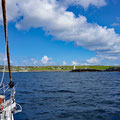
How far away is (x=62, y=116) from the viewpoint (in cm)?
1891

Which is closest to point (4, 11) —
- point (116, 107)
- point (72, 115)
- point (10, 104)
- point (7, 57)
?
point (7, 57)

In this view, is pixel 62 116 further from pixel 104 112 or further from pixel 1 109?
pixel 1 109

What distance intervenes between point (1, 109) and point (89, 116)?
11.3 metres

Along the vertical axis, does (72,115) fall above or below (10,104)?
below

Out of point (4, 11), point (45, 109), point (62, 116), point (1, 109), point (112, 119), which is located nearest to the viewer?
point (4, 11)

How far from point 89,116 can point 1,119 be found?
11114 millimetres

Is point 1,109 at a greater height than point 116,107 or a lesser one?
greater

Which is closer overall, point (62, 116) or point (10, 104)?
point (10, 104)

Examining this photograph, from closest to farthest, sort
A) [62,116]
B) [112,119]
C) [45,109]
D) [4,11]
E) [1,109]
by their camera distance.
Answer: [4,11]
[1,109]
[112,119]
[62,116]
[45,109]

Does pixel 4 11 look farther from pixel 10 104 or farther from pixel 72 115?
pixel 72 115

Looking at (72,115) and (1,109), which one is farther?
(72,115)

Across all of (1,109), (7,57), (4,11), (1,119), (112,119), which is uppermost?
(4,11)

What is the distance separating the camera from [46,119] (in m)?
18.1

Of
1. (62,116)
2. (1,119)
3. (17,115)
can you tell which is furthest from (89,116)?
(1,119)
